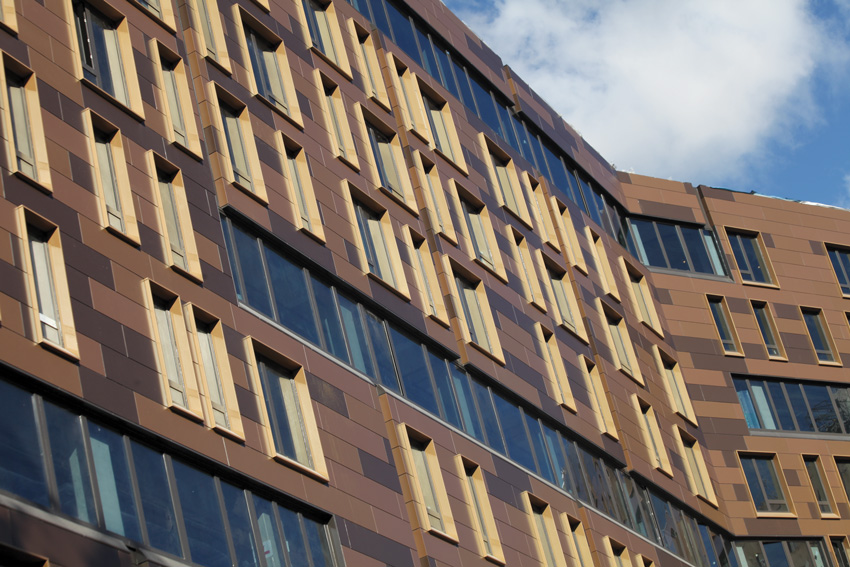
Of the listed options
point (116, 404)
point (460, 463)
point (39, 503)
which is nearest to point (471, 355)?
point (460, 463)

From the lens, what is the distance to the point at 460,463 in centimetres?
3841

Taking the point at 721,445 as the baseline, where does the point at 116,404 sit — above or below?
below

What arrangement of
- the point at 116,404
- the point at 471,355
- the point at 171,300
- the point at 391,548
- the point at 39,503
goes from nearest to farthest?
the point at 39,503, the point at 116,404, the point at 171,300, the point at 391,548, the point at 471,355

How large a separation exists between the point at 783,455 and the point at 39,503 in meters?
41.0

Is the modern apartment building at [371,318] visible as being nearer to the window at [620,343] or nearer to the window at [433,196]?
the window at [433,196]

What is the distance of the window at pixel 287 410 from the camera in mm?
31578

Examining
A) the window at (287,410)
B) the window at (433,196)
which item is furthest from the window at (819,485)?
the window at (287,410)

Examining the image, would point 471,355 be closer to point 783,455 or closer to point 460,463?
point 460,463

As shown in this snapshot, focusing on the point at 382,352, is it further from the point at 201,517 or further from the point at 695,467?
the point at 695,467

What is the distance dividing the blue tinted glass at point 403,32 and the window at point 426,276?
9757 millimetres

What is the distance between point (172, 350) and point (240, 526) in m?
4.17

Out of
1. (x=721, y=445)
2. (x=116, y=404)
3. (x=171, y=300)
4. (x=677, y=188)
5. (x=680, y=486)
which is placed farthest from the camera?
(x=677, y=188)

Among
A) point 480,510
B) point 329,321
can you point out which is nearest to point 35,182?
point 329,321

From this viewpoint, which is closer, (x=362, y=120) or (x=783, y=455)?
(x=362, y=120)
